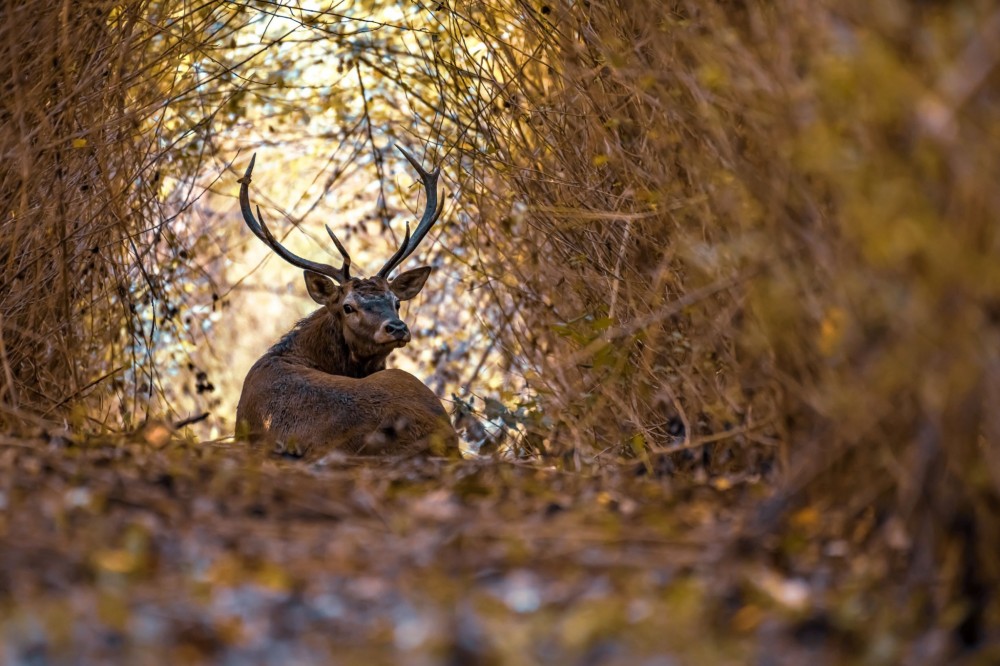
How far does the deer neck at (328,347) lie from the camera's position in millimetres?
8016

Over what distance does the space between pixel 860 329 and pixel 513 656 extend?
1.14 meters

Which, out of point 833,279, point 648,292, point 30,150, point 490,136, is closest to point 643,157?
point 648,292

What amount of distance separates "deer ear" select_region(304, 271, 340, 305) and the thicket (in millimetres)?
1082

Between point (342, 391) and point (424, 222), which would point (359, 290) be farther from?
point (342, 391)

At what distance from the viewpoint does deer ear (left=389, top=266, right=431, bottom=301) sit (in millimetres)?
8453

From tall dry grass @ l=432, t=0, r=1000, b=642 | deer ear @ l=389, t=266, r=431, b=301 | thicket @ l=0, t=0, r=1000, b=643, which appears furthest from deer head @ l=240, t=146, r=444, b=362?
tall dry grass @ l=432, t=0, r=1000, b=642

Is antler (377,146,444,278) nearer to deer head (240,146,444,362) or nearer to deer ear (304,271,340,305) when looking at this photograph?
deer head (240,146,444,362)

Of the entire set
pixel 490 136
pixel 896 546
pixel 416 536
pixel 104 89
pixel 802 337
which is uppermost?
pixel 104 89

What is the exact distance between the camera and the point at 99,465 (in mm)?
4309

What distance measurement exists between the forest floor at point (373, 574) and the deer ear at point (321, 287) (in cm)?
381

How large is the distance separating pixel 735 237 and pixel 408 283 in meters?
4.64

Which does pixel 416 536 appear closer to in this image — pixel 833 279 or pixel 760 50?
pixel 833 279

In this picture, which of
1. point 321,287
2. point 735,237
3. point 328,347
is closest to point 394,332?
point 328,347

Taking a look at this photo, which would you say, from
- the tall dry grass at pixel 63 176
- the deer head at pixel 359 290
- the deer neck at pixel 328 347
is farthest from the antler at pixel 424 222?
the tall dry grass at pixel 63 176
